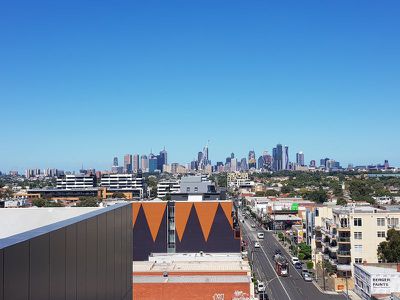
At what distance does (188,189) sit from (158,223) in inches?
519

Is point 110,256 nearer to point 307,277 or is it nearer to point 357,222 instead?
point 357,222

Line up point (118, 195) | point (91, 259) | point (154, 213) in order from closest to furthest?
point (91, 259)
point (154, 213)
point (118, 195)

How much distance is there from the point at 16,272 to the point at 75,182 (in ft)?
496

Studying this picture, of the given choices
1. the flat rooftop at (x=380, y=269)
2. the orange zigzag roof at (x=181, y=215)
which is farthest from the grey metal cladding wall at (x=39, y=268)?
the orange zigzag roof at (x=181, y=215)

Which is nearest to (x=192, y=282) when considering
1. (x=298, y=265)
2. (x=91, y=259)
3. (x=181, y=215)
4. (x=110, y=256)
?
(x=181, y=215)

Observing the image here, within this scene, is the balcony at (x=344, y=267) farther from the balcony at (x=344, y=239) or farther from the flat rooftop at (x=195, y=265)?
the flat rooftop at (x=195, y=265)

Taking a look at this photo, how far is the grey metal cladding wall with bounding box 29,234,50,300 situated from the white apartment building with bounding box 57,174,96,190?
14688 cm

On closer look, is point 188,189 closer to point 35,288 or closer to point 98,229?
point 98,229

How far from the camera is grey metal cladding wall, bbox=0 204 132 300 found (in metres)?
→ 6.22

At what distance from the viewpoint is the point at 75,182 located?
15250cm

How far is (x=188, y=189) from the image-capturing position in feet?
225

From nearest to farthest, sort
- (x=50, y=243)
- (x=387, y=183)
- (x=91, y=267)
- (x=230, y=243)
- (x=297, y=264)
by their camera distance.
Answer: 1. (x=50, y=243)
2. (x=91, y=267)
3. (x=230, y=243)
4. (x=297, y=264)
5. (x=387, y=183)

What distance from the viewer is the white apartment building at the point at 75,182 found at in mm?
151250

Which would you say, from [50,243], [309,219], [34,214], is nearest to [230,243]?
[309,219]
